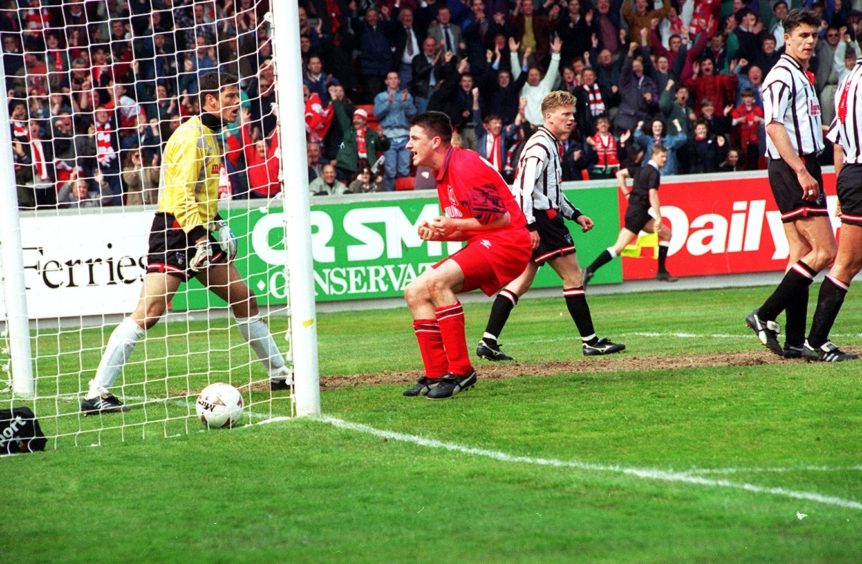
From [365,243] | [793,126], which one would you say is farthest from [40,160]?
[793,126]

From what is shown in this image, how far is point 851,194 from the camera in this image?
891 cm

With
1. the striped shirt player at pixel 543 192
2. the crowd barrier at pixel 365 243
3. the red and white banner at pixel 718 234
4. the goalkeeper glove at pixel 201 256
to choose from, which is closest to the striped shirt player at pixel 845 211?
the striped shirt player at pixel 543 192

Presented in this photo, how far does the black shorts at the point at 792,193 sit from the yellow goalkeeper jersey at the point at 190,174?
421 centimetres

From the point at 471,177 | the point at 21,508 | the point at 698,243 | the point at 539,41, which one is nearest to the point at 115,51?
the point at 539,41

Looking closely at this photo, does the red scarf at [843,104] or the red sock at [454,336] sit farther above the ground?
the red scarf at [843,104]

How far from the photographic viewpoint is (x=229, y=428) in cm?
771

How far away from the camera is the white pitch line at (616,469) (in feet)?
17.1

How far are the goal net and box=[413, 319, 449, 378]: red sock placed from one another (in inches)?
37.6

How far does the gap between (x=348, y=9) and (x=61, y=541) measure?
1836cm

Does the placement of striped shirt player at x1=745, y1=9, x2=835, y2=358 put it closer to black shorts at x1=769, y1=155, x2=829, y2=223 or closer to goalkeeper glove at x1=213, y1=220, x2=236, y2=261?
black shorts at x1=769, y1=155, x2=829, y2=223

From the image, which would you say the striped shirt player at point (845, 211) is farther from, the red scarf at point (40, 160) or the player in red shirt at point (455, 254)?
the red scarf at point (40, 160)

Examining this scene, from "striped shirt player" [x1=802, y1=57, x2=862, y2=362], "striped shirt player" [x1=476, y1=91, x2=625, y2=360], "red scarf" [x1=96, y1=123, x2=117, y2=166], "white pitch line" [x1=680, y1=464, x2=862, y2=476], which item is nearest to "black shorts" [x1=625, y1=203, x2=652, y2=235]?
"striped shirt player" [x1=476, y1=91, x2=625, y2=360]

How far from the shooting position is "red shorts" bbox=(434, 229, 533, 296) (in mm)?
8578

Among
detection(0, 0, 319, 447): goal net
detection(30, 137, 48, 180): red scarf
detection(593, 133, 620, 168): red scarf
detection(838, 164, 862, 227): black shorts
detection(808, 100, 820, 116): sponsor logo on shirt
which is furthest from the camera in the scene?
detection(593, 133, 620, 168): red scarf
